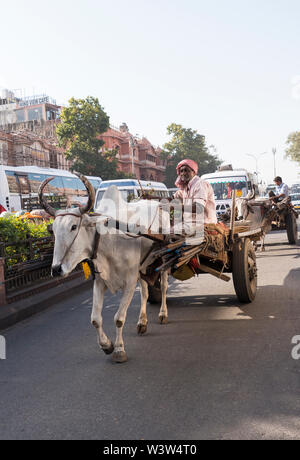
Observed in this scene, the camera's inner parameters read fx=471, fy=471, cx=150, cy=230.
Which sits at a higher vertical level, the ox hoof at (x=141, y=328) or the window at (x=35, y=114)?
the window at (x=35, y=114)

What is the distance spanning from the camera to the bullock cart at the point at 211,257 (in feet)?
17.0

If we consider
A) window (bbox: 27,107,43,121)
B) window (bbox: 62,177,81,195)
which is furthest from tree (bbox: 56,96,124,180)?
window (bbox: 27,107,43,121)

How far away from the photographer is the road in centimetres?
320

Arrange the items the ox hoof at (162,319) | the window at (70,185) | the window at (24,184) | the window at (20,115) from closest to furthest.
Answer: the ox hoof at (162,319) → the window at (24,184) → the window at (70,185) → the window at (20,115)

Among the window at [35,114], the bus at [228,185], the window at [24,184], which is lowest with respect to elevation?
the bus at [228,185]

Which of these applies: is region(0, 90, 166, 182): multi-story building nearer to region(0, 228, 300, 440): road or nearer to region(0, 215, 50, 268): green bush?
region(0, 215, 50, 268): green bush

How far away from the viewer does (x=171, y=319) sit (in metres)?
6.23

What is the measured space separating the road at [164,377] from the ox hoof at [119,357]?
0.08m

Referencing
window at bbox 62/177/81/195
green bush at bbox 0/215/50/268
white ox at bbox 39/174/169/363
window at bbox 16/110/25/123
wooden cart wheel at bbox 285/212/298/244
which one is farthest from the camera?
window at bbox 16/110/25/123

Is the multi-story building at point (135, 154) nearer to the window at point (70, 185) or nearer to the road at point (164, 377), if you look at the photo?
the window at point (70, 185)

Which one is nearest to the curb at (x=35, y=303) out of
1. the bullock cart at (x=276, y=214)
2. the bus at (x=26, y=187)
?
the bullock cart at (x=276, y=214)

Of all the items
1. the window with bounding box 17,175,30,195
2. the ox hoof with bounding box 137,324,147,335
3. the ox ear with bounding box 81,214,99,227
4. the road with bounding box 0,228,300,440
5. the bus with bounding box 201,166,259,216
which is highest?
the window with bounding box 17,175,30,195

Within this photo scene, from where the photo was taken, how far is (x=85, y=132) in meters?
38.9

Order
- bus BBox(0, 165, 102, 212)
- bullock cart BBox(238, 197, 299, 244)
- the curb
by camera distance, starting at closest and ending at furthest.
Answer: the curb → bullock cart BBox(238, 197, 299, 244) → bus BBox(0, 165, 102, 212)
